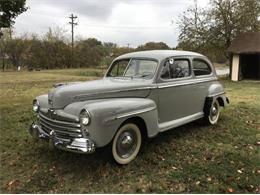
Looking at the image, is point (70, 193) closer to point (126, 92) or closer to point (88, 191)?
point (88, 191)

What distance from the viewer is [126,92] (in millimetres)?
4703

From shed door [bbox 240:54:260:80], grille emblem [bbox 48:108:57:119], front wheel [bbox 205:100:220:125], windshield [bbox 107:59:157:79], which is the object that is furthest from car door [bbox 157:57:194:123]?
shed door [bbox 240:54:260:80]

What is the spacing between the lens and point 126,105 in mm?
4316

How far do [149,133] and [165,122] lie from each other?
688 millimetres

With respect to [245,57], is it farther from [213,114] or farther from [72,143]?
[72,143]

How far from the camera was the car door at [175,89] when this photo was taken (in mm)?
5195

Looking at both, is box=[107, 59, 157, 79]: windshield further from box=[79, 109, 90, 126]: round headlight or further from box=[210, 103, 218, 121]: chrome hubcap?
box=[210, 103, 218, 121]: chrome hubcap

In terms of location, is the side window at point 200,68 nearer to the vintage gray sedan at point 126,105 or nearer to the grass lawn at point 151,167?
the vintage gray sedan at point 126,105

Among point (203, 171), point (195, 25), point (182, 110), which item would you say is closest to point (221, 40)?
point (195, 25)

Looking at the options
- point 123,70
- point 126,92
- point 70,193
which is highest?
point 123,70

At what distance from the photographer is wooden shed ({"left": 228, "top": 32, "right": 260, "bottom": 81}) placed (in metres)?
21.4

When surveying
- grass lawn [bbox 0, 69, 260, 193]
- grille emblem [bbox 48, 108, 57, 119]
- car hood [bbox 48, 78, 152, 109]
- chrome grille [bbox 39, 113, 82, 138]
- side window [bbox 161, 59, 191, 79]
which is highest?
side window [bbox 161, 59, 191, 79]

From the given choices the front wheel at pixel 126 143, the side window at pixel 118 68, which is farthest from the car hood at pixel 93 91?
the side window at pixel 118 68

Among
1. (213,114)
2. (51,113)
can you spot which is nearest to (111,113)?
(51,113)
